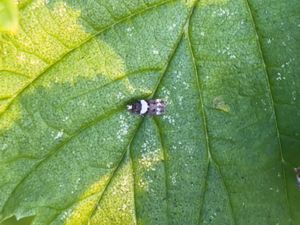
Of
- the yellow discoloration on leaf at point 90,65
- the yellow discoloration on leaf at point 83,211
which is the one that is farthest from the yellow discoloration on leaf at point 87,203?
the yellow discoloration on leaf at point 90,65

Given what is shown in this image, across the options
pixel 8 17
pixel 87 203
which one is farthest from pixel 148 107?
pixel 8 17

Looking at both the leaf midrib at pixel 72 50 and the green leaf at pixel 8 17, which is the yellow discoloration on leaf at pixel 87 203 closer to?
the leaf midrib at pixel 72 50

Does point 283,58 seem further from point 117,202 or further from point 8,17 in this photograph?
point 8,17

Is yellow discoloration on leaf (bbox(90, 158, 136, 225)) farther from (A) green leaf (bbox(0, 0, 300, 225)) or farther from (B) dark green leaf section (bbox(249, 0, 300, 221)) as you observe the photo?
(B) dark green leaf section (bbox(249, 0, 300, 221))

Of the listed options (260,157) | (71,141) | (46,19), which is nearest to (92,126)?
(71,141)

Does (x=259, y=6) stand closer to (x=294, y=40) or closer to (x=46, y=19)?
(x=294, y=40)

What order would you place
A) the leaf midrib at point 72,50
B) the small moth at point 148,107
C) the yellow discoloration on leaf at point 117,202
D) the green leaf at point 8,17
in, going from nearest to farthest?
the green leaf at point 8,17 < the leaf midrib at point 72,50 < the small moth at point 148,107 < the yellow discoloration on leaf at point 117,202
